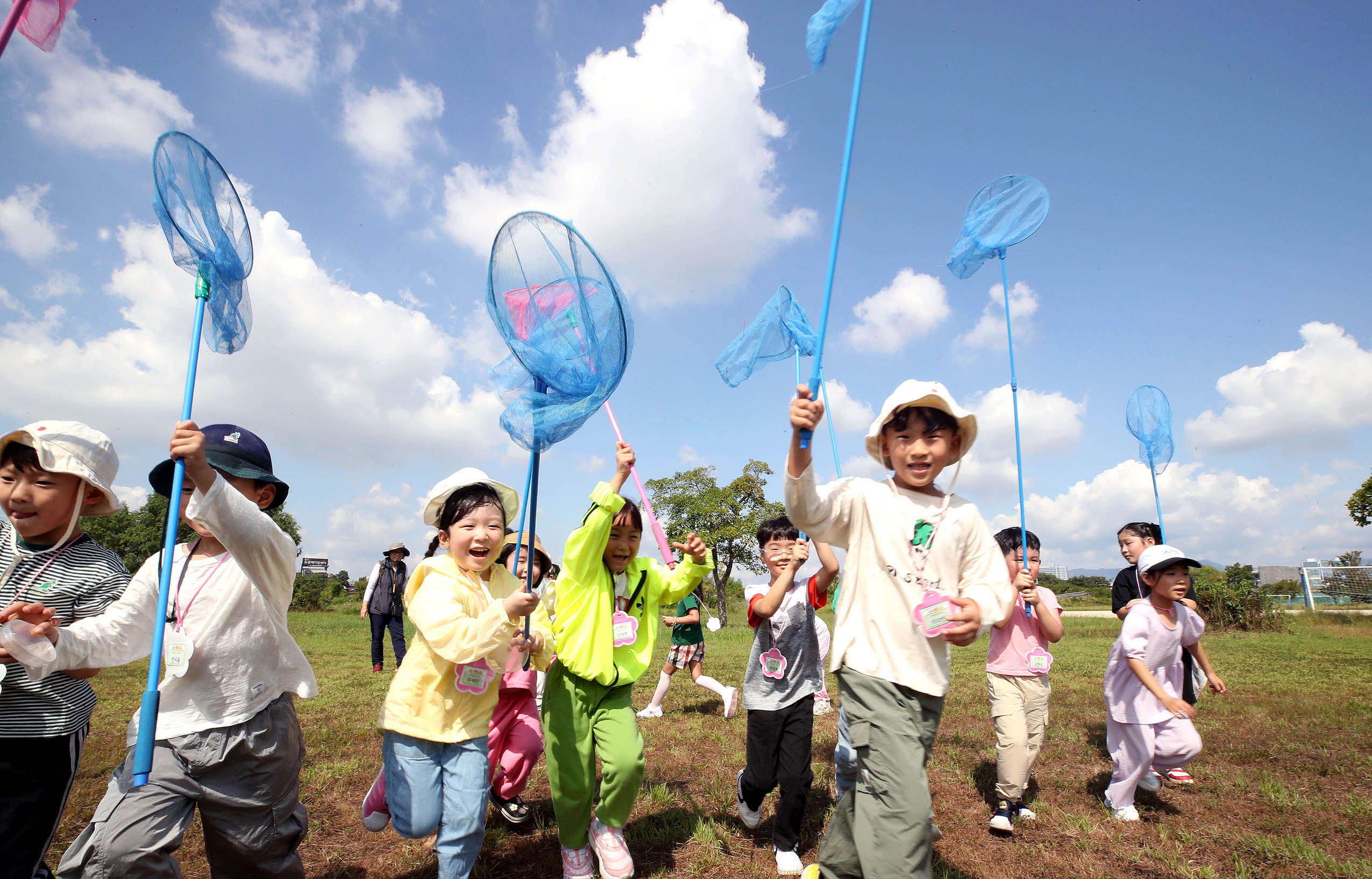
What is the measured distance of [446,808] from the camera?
331cm

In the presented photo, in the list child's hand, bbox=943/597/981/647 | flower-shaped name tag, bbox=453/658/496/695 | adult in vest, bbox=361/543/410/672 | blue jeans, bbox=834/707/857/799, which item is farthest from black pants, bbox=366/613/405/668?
child's hand, bbox=943/597/981/647

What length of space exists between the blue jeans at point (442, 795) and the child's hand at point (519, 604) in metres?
0.78

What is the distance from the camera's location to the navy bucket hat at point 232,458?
10.2 ft

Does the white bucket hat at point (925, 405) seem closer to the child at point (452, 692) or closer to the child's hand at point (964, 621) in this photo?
the child's hand at point (964, 621)

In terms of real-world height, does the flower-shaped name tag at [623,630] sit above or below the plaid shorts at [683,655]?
above

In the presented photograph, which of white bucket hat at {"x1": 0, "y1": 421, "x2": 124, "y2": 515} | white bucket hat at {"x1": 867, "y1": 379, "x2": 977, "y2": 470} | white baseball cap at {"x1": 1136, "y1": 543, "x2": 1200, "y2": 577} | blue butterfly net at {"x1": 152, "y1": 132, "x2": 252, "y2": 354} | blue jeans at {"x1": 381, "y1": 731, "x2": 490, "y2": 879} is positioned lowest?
blue jeans at {"x1": 381, "y1": 731, "x2": 490, "y2": 879}

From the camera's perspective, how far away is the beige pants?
466 centimetres

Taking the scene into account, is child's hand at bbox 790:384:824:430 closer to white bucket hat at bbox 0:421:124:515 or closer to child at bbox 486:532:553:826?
child at bbox 486:532:553:826

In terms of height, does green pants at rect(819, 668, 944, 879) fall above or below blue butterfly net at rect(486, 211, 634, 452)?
below

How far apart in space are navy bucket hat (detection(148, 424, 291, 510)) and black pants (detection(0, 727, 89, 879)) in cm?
100

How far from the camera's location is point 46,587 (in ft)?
9.02

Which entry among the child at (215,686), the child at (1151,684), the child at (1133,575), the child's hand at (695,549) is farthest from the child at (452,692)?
the child at (1133,575)

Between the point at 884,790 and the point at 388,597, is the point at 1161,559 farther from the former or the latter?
the point at 388,597

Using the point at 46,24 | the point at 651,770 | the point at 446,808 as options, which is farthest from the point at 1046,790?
the point at 46,24
